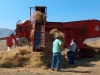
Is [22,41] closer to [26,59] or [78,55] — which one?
[26,59]

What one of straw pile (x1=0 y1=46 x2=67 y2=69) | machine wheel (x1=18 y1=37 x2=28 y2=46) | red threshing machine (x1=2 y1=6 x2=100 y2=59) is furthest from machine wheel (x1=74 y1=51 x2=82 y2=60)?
machine wheel (x1=18 y1=37 x2=28 y2=46)

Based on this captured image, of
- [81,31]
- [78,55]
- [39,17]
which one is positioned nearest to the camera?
[39,17]

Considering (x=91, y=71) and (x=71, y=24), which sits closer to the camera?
(x=91, y=71)

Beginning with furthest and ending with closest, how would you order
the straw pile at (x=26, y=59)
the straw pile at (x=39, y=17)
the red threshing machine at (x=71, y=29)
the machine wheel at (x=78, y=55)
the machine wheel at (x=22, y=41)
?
the machine wheel at (x=78, y=55) → the red threshing machine at (x=71, y=29) → the machine wheel at (x=22, y=41) → the straw pile at (x=39, y=17) → the straw pile at (x=26, y=59)

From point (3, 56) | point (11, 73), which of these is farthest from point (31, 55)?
point (11, 73)

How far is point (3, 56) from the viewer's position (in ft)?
41.3

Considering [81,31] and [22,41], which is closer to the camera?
[22,41]

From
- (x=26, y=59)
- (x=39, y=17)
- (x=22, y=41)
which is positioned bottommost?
(x=26, y=59)

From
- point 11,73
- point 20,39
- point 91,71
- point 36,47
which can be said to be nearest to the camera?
point 11,73

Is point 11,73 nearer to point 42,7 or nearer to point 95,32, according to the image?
point 42,7

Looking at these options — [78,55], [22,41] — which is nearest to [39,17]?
[22,41]

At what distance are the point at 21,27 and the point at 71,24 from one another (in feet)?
11.1

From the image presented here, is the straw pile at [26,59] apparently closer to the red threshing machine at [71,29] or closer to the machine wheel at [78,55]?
the red threshing machine at [71,29]

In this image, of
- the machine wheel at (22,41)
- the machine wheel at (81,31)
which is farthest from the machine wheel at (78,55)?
the machine wheel at (22,41)
